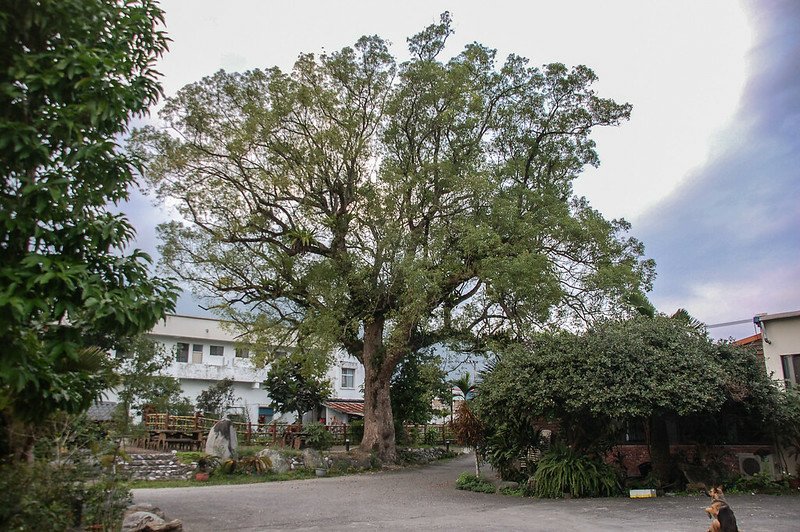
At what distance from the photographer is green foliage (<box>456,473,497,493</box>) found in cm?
1489

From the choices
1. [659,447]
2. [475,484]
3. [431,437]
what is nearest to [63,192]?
[475,484]

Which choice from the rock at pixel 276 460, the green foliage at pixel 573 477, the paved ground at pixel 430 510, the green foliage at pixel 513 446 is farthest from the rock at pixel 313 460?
the green foliage at pixel 573 477

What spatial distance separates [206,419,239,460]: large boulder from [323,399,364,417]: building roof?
1591 cm

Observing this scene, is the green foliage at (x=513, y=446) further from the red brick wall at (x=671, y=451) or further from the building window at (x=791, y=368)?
the building window at (x=791, y=368)

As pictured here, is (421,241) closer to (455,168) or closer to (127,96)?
(455,168)

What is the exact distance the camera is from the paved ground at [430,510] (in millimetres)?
9898

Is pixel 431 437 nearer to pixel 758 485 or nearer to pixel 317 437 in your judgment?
pixel 317 437

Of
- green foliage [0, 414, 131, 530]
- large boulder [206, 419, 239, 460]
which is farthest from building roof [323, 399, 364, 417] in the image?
green foliage [0, 414, 131, 530]

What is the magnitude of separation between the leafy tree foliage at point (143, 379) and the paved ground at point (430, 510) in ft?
27.7

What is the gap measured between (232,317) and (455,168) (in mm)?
8890

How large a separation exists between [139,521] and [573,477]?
8.75m

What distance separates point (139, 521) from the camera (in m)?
8.87

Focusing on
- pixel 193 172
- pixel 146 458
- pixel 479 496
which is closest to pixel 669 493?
pixel 479 496

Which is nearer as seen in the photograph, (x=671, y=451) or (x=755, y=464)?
(x=755, y=464)
